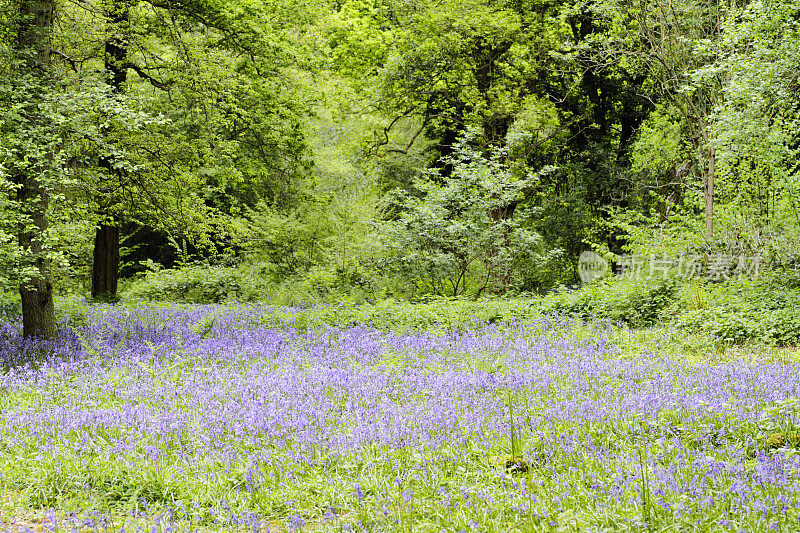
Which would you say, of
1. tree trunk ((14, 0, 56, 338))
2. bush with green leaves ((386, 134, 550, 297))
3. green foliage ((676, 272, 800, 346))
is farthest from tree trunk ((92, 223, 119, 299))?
green foliage ((676, 272, 800, 346))

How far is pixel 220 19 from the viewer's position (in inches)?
484

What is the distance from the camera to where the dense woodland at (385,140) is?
927cm

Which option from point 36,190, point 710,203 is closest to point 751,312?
point 710,203

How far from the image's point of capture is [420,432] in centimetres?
461

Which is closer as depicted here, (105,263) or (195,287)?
(105,263)

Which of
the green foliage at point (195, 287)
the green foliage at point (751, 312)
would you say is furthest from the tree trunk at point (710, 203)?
the green foliage at point (195, 287)

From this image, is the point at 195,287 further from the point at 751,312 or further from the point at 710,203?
the point at 751,312

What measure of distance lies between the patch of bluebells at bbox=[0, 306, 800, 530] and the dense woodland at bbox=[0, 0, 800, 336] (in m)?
2.84

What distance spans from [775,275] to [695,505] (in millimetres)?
8092

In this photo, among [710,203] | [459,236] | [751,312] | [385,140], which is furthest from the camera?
[385,140]

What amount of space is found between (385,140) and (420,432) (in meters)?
16.9

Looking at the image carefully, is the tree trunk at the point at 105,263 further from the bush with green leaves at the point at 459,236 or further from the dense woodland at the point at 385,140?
the bush with green leaves at the point at 459,236

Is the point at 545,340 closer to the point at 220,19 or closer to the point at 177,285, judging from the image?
the point at 220,19

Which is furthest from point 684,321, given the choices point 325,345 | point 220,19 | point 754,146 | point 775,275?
point 220,19
